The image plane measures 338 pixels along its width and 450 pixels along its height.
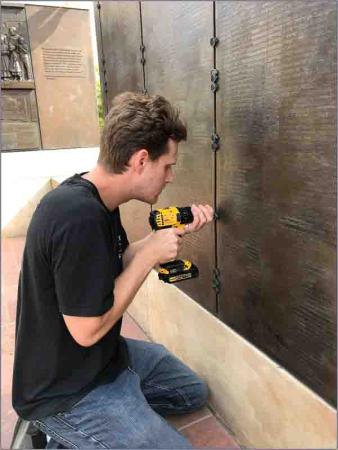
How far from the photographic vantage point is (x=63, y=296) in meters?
1.45

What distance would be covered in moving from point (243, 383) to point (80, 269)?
1.02m

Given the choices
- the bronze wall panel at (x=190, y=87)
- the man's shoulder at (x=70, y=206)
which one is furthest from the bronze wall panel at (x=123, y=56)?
the man's shoulder at (x=70, y=206)

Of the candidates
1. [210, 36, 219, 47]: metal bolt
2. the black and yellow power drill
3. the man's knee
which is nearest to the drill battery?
the black and yellow power drill

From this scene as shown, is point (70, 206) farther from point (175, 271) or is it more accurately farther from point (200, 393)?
point (200, 393)

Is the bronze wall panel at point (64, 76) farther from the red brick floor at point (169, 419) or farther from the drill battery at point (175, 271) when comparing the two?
the drill battery at point (175, 271)

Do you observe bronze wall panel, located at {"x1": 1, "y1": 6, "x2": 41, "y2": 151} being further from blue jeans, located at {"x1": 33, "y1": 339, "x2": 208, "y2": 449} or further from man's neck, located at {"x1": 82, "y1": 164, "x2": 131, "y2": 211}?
blue jeans, located at {"x1": 33, "y1": 339, "x2": 208, "y2": 449}

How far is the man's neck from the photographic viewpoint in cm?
167

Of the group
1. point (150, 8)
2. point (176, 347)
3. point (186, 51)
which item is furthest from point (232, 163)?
point (176, 347)

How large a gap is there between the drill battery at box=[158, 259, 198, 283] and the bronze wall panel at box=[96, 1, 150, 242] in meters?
0.87

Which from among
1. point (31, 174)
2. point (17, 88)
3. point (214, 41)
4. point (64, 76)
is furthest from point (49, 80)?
point (214, 41)

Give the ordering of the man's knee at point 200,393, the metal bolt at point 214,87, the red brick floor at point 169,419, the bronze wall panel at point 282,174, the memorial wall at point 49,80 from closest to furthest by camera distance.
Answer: the bronze wall panel at point 282,174
the metal bolt at point 214,87
the red brick floor at point 169,419
the man's knee at point 200,393
the memorial wall at point 49,80

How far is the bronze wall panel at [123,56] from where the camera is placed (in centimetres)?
249

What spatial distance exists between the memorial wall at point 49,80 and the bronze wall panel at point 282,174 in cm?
366

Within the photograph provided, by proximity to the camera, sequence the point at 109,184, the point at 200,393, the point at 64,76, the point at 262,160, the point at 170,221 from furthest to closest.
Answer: the point at 64,76
the point at 200,393
the point at 170,221
the point at 109,184
the point at 262,160
